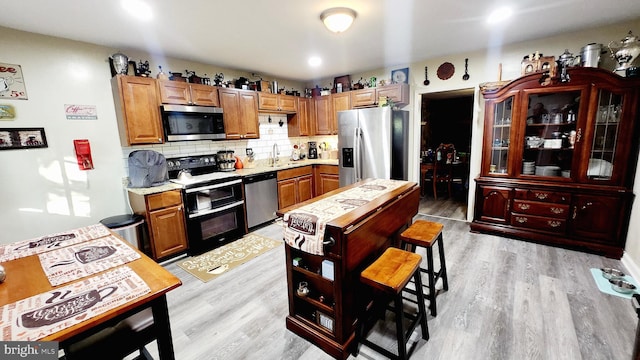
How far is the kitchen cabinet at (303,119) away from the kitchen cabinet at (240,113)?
946 millimetres

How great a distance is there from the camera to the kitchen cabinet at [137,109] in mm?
2918

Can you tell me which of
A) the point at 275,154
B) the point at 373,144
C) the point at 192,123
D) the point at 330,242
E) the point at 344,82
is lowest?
the point at 330,242

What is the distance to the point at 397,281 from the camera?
152cm

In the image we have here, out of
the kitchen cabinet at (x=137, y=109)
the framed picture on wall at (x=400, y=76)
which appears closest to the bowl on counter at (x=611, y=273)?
the framed picture on wall at (x=400, y=76)

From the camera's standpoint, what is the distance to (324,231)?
1.57m

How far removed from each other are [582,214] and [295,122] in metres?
4.32

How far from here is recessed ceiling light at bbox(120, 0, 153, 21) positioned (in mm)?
2074

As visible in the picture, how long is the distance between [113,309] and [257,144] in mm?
3893

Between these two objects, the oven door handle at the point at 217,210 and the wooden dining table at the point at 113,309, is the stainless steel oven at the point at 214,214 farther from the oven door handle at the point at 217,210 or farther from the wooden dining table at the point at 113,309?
the wooden dining table at the point at 113,309

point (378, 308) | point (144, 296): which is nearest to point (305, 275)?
point (378, 308)

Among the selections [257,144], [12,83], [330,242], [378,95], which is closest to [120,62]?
[12,83]

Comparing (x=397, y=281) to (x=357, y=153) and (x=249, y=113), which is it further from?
(x=249, y=113)

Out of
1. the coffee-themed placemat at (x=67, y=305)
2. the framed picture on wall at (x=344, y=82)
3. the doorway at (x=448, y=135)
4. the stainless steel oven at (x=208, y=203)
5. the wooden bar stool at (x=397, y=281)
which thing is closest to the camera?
the coffee-themed placemat at (x=67, y=305)

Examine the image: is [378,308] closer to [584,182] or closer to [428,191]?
[584,182]
